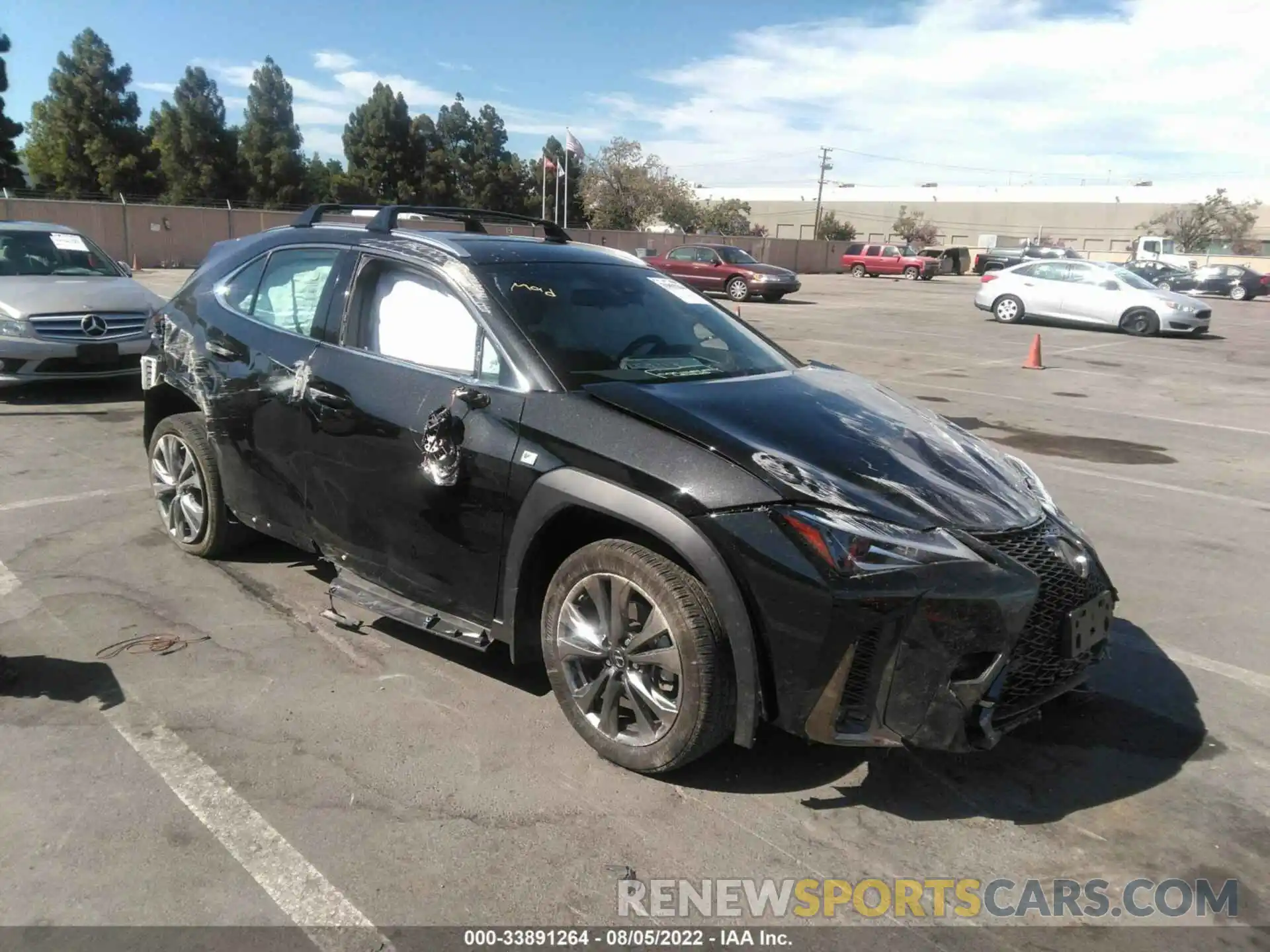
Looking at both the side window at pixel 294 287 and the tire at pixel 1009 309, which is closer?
the side window at pixel 294 287

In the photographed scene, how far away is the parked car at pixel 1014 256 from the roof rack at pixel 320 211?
43938mm

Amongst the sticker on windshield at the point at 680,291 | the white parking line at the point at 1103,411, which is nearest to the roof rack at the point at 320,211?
the sticker on windshield at the point at 680,291

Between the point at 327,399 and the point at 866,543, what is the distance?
91.3 inches

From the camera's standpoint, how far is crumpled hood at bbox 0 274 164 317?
29.1 ft

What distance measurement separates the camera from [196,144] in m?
56.4

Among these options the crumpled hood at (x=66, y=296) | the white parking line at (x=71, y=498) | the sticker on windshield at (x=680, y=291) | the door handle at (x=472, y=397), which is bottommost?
the white parking line at (x=71, y=498)

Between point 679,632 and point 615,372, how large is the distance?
1141 mm

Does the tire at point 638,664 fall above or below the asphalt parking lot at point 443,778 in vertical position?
above

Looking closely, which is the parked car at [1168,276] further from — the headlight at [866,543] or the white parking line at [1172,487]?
the headlight at [866,543]

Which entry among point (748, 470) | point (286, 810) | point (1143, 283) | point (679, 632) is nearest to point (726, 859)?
point (679, 632)

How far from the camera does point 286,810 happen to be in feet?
9.67

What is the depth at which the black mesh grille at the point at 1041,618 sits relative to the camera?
291cm

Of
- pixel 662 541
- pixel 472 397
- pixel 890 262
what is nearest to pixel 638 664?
pixel 662 541

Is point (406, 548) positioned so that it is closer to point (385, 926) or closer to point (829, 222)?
point (385, 926)
